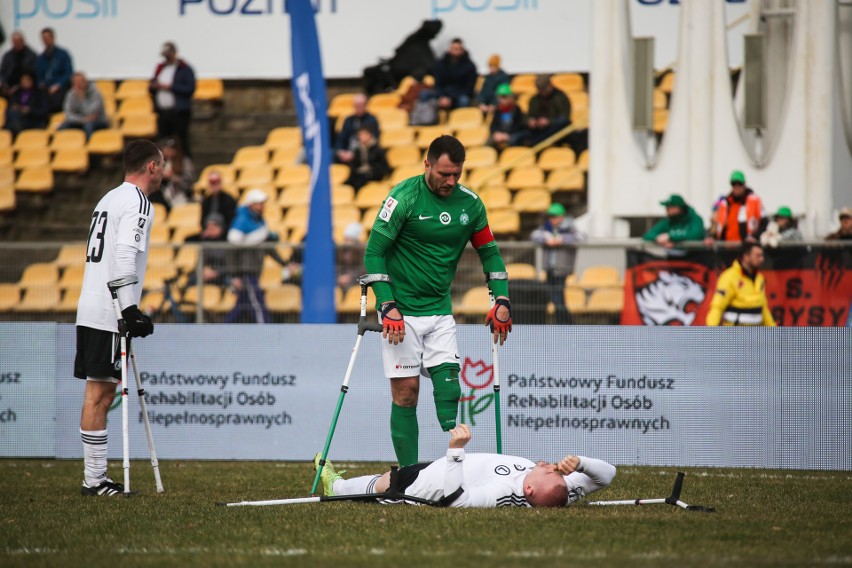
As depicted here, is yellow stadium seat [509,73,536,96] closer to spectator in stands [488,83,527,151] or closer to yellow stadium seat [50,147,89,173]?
spectator in stands [488,83,527,151]

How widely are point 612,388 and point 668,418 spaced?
1.95 ft

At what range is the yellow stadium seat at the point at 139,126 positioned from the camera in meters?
23.7

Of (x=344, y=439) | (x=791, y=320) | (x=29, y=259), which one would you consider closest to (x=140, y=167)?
(x=344, y=439)

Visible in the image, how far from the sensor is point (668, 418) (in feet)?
38.4

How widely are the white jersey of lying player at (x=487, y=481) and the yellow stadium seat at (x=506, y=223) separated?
11.4 meters

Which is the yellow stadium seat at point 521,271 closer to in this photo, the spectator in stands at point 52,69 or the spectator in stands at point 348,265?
the spectator in stands at point 348,265

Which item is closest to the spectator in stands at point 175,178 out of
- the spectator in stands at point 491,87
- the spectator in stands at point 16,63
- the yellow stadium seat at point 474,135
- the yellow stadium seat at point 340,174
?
the yellow stadium seat at point 340,174

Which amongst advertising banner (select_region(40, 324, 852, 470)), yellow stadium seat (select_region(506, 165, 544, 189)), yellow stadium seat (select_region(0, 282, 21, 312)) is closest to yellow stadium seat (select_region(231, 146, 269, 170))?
yellow stadium seat (select_region(506, 165, 544, 189))

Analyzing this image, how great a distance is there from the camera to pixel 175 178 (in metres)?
21.6

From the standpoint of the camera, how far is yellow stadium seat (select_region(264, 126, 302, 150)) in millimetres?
23328

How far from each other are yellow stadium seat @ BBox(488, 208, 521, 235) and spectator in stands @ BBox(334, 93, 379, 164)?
102 inches

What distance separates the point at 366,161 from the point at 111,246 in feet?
39.6

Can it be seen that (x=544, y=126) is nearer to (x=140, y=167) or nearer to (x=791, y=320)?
(x=791, y=320)

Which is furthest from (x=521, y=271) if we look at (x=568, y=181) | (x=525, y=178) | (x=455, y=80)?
(x=455, y=80)
